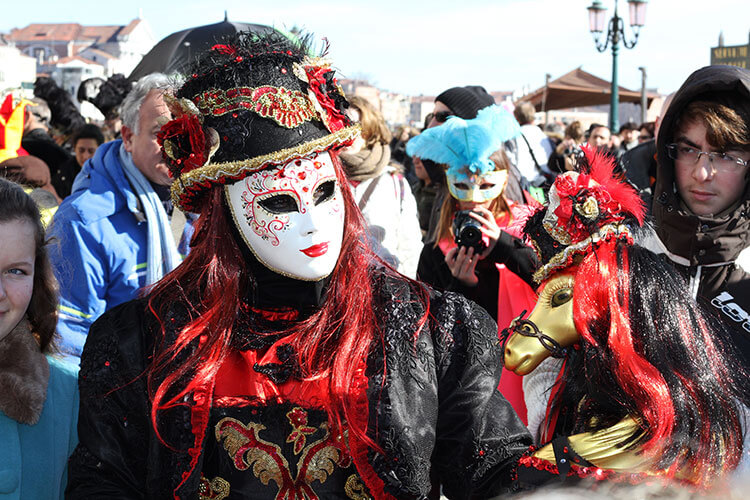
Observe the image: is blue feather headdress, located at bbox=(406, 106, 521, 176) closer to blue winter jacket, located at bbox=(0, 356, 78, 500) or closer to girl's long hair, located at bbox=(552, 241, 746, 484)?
girl's long hair, located at bbox=(552, 241, 746, 484)

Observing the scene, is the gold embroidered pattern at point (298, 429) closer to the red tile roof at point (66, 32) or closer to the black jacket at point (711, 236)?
the black jacket at point (711, 236)

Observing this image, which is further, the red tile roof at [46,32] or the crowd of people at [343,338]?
the red tile roof at [46,32]

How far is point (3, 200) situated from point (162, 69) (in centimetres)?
220

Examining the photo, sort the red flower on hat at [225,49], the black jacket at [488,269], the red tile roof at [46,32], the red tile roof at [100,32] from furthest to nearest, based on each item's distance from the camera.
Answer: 1. the red tile roof at [46,32]
2. the red tile roof at [100,32]
3. the black jacket at [488,269]
4. the red flower on hat at [225,49]

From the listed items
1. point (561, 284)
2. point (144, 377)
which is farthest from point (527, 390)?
point (144, 377)

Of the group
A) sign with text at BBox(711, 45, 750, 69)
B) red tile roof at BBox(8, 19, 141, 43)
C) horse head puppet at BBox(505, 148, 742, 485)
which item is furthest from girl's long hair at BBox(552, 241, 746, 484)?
red tile roof at BBox(8, 19, 141, 43)

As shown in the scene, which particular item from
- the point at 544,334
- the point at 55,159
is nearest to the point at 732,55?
the point at 55,159

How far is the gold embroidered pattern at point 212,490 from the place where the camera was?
5.83ft

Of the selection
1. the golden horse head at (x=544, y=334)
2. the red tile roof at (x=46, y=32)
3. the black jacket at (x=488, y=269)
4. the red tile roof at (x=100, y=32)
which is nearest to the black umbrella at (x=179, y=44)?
the black jacket at (x=488, y=269)

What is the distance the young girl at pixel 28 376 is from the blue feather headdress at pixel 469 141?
5.92 feet

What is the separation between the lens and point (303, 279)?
1901mm

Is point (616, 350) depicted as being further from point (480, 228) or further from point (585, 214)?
point (480, 228)

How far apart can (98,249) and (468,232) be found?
1411 mm

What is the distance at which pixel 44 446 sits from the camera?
2.02 metres
